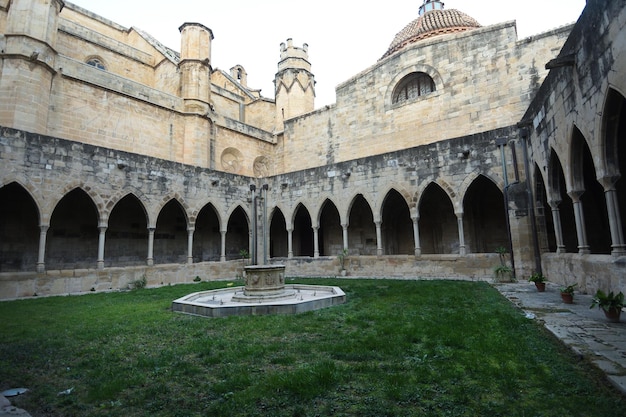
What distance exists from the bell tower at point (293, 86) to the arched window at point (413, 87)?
25.8ft

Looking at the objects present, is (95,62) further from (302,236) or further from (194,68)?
(302,236)

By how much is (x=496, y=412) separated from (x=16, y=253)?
14595 mm

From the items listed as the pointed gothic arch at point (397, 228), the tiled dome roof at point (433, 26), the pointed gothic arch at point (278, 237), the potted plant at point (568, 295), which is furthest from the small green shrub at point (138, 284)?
the tiled dome roof at point (433, 26)

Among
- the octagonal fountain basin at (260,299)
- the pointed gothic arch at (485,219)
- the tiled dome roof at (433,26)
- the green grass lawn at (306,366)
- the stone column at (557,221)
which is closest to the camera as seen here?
the green grass lawn at (306,366)

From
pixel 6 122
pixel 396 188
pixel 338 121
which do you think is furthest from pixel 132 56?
pixel 396 188

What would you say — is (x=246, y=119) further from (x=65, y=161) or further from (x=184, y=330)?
(x=184, y=330)

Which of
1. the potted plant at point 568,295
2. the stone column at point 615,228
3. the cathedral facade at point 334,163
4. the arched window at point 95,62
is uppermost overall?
the arched window at point 95,62

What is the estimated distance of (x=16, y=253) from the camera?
11.8 metres

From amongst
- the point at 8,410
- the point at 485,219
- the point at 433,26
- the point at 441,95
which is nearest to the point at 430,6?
the point at 433,26

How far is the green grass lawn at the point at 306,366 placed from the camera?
271cm

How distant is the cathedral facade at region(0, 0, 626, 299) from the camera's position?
782 cm

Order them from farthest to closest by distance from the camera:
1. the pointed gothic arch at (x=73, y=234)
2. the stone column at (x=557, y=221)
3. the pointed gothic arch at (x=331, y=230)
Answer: the pointed gothic arch at (x=331, y=230)
the pointed gothic arch at (x=73, y=234)
the stone column at (x=557, y=221)

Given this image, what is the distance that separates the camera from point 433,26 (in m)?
22.6

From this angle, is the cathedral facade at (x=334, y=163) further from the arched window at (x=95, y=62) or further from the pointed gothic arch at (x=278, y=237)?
the pointed gothic arch at (x=278, y=237)
